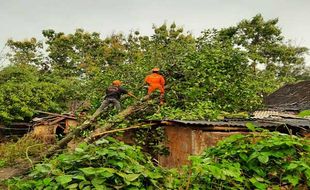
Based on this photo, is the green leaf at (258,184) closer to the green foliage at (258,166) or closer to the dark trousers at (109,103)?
the green foliage at (258,166)

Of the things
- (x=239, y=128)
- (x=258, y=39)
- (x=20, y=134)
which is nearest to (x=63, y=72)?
(x=20, y=134)

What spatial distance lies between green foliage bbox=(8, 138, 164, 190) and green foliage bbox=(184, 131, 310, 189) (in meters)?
0.48

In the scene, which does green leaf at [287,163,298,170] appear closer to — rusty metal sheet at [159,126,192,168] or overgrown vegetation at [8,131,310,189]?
overgrown vegetation at [8,131,310,189]

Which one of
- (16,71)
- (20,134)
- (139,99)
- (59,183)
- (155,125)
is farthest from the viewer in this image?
(16,71)

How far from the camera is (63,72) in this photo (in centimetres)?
2973

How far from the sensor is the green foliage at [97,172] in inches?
130

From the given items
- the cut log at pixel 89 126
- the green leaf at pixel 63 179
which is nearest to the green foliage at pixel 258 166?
the green leaf at pixel 63 179

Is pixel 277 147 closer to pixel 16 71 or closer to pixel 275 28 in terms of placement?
pixel 16 71

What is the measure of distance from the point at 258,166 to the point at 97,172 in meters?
1.60

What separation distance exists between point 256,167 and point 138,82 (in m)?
9.53

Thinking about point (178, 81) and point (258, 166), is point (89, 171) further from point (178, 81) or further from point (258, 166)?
point (178, 81)

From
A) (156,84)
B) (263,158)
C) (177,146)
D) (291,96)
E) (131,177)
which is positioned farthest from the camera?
(291,96)

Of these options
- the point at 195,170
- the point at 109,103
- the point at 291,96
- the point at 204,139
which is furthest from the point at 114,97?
the point at 291,96

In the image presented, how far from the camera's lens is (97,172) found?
3297 millimetres
